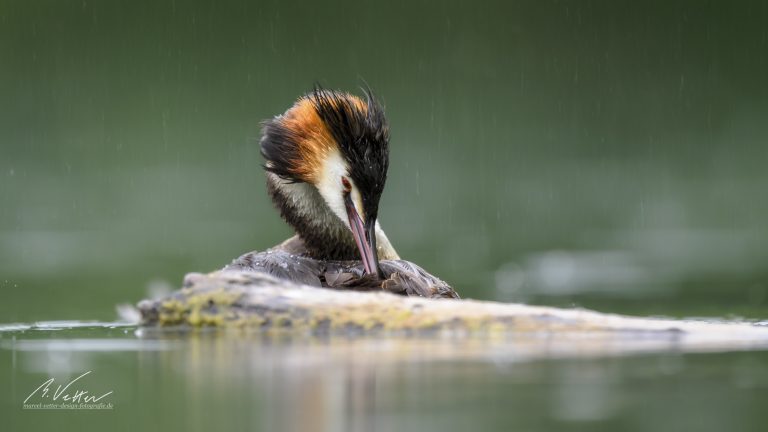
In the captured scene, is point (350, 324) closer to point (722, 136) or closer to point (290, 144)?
point (290, 144)

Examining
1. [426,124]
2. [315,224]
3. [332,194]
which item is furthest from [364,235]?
[426,124]

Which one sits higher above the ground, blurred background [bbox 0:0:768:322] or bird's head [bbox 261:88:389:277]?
blurred background [bbox 0:0:768:322]

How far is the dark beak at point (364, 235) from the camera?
831 cm

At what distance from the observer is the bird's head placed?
8344mm

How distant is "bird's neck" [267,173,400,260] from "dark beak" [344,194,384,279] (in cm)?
25

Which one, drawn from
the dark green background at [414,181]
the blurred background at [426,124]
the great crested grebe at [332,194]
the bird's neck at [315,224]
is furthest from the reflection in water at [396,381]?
the blurred background at [426,124]

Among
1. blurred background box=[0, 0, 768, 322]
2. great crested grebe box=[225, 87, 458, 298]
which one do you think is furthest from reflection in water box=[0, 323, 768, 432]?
blurred background box=[0, 0, 768, 322]

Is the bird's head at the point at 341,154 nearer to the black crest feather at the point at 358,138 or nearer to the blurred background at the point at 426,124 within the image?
the black crest feather at the point at 358,138

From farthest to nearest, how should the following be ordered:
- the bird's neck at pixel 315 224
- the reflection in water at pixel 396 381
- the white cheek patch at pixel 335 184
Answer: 1. the bird's neck at pixel 315 224
2. the white cheek patch at pixel 335 184
3. the reflection in water at pixel 396 381

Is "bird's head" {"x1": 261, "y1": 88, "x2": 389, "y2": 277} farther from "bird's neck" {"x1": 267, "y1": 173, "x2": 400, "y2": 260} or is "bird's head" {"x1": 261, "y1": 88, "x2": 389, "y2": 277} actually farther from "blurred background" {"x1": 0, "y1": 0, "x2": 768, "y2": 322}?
"blurred background" {"x1": 0, "y1": 0, "x2": 768, "y2": 322}

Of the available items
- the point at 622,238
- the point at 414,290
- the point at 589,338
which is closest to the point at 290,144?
the point at 414,290

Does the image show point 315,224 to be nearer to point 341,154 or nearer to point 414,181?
point 341,154

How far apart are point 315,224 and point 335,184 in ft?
1.16

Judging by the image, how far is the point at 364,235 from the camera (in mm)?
8430
